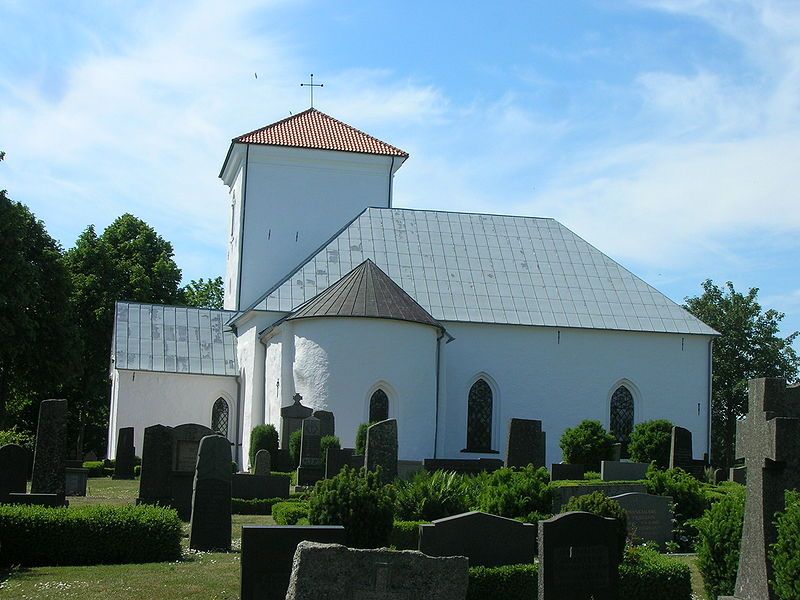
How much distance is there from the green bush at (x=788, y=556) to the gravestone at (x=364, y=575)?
109 inches

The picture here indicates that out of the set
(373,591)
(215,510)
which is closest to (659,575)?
(373,591)

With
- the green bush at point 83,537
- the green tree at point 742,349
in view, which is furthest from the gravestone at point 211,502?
the green tree at point 742,349

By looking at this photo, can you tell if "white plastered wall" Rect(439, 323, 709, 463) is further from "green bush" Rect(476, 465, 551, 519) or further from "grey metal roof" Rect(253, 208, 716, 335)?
"green bush" Rect(476, 465, 551, 519)

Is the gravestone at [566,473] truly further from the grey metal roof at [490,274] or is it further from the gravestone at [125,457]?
the gravestone at [125,457]

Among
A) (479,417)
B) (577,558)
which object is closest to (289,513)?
(577,558)

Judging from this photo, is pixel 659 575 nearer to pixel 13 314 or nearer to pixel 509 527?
pixel 509 527

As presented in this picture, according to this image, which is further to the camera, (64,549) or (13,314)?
(13,314)

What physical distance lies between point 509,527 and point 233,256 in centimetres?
2578

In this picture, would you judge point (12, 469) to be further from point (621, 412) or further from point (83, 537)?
point (621, 412)

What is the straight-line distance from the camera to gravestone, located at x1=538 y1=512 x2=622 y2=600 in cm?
948

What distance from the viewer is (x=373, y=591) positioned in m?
7.64

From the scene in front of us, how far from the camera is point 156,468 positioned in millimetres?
17359

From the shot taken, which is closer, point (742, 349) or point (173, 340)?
point (173, 340)

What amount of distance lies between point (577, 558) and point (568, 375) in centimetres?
2211
